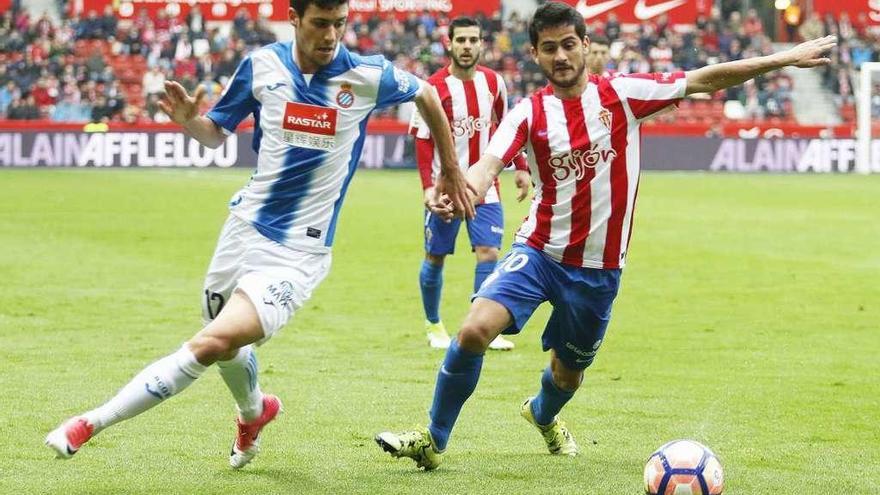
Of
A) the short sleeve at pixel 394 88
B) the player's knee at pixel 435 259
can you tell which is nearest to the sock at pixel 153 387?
the short sleeve at pixel 394 88

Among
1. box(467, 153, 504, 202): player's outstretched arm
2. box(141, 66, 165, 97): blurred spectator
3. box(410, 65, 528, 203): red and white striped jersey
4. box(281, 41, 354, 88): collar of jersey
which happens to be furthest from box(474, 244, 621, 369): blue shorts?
box(141, 66, 165, 97): blurred spectator

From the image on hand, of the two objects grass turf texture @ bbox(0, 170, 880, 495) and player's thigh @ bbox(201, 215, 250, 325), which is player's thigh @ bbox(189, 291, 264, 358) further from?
grass turf texture @ bbox(0, 170, 880, 495)

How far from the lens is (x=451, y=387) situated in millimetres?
6977

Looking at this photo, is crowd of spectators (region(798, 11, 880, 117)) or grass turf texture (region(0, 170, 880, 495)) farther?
crowd of spectators (region(798, 11, 880, 117))

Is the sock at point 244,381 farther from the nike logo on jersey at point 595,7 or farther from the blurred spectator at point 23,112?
the nike logo on jersey at point 595,7

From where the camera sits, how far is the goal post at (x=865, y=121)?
3534 cm

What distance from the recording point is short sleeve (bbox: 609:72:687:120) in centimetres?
705

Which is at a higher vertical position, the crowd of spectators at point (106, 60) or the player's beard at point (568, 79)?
the player's beard at point (568, 79)

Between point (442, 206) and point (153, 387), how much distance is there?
1.53 meters

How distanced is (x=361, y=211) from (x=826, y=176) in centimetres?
1409

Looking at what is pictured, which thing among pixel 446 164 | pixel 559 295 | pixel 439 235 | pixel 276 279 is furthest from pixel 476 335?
pixel 439 235

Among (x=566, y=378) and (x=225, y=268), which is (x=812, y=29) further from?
(x=225, y=268)

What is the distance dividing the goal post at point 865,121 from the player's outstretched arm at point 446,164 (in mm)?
29969

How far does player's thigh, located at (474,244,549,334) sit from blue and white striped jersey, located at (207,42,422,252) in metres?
0.82
